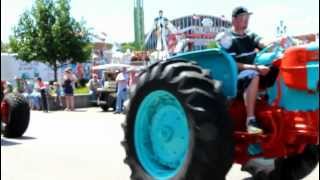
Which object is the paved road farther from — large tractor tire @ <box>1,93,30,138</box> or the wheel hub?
the wheel hub

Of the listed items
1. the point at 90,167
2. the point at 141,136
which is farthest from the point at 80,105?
the point at 141,136

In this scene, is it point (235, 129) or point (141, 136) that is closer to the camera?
point (235, 129)

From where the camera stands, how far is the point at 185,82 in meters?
5.16

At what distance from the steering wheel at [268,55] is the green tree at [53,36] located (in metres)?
30.7

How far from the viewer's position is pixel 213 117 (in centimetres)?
494

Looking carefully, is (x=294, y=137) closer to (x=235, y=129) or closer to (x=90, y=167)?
(x=235, y=129)

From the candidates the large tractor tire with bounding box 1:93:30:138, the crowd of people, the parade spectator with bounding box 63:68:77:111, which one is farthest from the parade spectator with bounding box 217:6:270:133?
the parade spectator with bounding box 63:68:77:111

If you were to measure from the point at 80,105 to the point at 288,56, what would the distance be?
18.9 metres

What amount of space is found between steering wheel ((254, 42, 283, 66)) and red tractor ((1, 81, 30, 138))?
7.29 metres

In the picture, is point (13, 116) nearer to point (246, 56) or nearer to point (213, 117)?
point (246, 56)

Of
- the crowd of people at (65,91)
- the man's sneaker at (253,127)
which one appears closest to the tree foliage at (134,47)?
the crowd of people at (65,91)

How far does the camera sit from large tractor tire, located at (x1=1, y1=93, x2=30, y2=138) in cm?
1174

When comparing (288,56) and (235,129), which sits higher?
(288,56)

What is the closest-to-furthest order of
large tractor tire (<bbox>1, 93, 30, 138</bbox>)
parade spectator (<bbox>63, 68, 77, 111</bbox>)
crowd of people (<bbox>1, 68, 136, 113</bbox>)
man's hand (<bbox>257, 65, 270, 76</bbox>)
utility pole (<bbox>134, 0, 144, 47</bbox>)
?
1. man's hand (<bbox>257, 65, 270, 76</bbox>)
2. large tractor tire (<bbox>1, 93, 30, 138</bbox>)
3. crowd of people (<bbox>1, 68, 136, 113</bbox>)
4. parade spectator (<bbox>63, 68, 77, 111</bbox>)
5. utility pole (<bbox>134, 0, 144, 47</bbox>)
